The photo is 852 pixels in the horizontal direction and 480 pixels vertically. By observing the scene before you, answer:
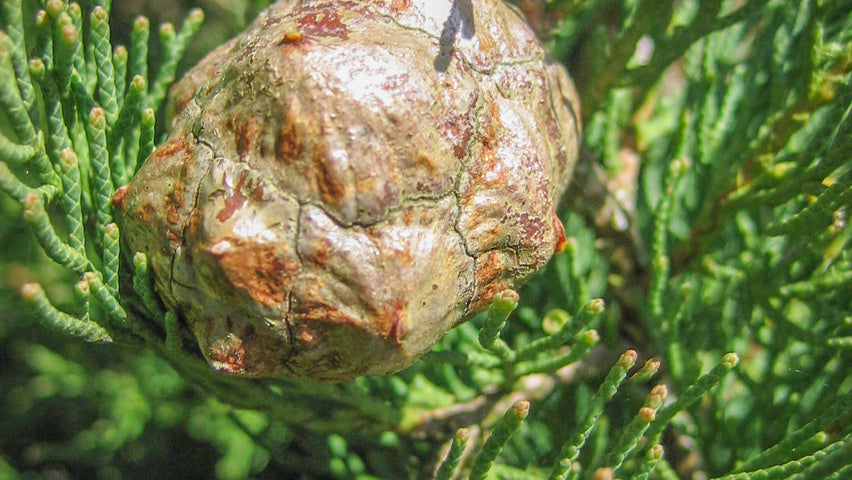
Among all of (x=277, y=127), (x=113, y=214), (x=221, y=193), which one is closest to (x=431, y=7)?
(x=277, y=127)

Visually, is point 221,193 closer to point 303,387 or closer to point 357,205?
point 357,205

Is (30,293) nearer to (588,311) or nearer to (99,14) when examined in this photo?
(99,14)

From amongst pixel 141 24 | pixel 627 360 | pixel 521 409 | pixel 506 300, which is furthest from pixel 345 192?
pixel 141 24

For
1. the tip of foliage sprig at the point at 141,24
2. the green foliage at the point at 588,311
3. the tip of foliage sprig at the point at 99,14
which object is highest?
the tip of foliage sprig at the point at 99,14

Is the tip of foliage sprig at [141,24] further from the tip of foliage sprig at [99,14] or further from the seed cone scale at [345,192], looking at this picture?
the seed cone scale at [345,192]

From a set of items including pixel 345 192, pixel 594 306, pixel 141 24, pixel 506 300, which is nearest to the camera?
pixel 345 192

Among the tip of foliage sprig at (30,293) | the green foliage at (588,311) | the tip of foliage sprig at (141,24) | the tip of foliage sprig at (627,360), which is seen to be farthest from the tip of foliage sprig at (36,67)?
the tip of foliage sprig at (627,360)
